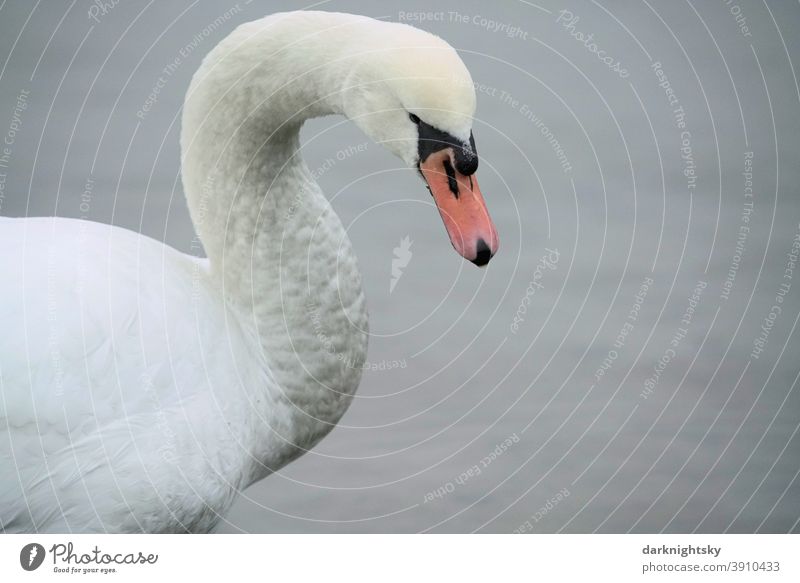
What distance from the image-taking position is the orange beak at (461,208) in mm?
1411

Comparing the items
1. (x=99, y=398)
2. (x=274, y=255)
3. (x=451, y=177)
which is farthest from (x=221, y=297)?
(x=451, y=177)

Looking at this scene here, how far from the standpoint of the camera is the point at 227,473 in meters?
1.62

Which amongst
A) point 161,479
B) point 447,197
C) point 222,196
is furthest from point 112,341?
point 447,197

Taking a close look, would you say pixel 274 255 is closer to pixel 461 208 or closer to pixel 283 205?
pixel 283 205

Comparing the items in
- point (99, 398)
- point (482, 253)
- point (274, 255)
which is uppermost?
point (274, 255)

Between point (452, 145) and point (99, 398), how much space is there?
0.65 metres

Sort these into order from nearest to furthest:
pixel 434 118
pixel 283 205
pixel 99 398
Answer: pixel 434 118, pixel 99 398, pixel 283 205

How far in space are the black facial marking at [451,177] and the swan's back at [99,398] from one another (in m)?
0.49

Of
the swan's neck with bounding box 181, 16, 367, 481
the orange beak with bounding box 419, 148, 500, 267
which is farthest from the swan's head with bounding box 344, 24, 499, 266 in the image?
the swan's neck with bounding box 181, 16, 367, 481

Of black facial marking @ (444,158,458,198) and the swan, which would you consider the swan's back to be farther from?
black facial marking @ (444,158,458,198)

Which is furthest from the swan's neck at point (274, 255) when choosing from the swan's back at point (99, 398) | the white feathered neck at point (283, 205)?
the swan's back at point (99, 398)

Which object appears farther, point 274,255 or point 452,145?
point 274,255

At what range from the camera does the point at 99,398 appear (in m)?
1.53

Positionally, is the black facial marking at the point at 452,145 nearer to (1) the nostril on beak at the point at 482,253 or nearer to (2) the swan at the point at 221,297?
(2) the swan at the point at 221,297
